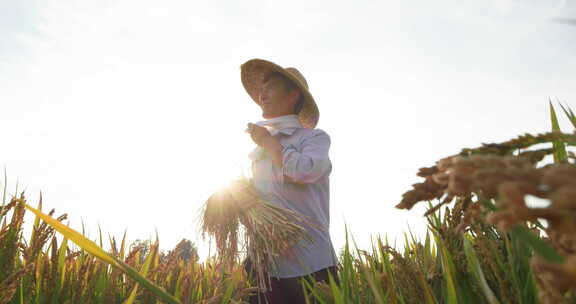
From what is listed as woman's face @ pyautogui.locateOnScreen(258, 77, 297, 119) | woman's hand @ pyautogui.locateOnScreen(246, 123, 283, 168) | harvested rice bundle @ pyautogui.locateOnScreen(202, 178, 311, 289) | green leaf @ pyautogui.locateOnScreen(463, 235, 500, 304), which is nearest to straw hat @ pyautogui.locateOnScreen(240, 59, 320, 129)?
woman's face @ pyautogui.locateOnScreen(258, 77, 297, 119)

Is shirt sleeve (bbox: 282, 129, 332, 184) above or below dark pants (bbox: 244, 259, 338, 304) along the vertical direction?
above

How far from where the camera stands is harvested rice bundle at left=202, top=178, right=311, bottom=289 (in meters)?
2.75

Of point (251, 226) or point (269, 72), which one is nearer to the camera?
point (251, 226)

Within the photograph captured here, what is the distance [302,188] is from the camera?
3.15 metres

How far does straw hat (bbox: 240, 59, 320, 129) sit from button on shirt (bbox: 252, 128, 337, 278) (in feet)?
1.58

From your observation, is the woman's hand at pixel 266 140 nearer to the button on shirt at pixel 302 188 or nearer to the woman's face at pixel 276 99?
the button on shirt at pixel 302 188

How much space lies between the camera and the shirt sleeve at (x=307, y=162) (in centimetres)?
281

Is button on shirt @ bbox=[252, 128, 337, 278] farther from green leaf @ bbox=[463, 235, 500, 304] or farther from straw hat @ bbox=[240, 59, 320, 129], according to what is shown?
Answer: green leaf @ bbox=[463, 235, 500, 304]

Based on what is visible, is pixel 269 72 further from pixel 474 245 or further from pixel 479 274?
pixel 479 274

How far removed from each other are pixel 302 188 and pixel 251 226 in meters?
0.53

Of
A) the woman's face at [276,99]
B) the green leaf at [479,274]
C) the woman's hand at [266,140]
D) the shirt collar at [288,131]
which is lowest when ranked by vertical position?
the green leaf at [479,274]

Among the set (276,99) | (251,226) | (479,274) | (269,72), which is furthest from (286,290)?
(479,274)

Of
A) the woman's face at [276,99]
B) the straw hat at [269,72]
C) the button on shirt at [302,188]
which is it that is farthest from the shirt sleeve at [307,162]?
the straw hat at [269,72]

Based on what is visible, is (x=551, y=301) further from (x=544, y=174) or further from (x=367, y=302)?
(x=367, y=302)
